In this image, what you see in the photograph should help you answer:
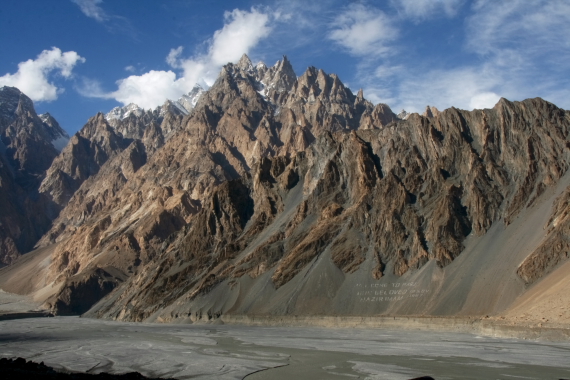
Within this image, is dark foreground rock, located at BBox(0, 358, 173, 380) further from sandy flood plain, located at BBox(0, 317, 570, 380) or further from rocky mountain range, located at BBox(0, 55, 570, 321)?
rocky mountain range, located at BBox(0, 55, 570, 321)

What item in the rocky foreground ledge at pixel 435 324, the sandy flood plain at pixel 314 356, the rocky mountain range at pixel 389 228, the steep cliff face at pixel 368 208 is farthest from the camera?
the steep cliff face at pixel 368 208

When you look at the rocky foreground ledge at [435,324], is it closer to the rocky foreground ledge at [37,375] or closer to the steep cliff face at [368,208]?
the steep cliff face at [368,208]

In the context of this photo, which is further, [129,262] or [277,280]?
[129,262]

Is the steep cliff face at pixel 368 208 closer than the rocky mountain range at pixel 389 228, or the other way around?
the rocky mountain range at pixel 389 228

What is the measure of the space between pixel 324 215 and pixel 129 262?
90.7 metres

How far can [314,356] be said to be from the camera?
180 feet

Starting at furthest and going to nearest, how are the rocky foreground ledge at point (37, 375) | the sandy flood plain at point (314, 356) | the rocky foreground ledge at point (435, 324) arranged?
the rocky foreground ledge at point (435, 324) → the sandy flood plain at point (314, 356) → the rocky foreground ledge at point (37, 375)

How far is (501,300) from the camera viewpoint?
3354 inches

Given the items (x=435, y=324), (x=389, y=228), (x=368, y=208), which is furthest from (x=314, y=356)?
(x=368, y=208)

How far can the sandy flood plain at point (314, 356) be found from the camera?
43562mm

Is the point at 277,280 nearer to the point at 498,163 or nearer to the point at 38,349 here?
→ the point at 498,163

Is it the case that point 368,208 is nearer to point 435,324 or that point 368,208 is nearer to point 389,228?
point 389,228

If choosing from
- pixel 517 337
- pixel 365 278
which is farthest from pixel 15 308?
pixel 517 337

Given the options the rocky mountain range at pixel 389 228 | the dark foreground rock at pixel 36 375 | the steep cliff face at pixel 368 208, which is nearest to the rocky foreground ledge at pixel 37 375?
the dark foreground rock at pixel 36 375
